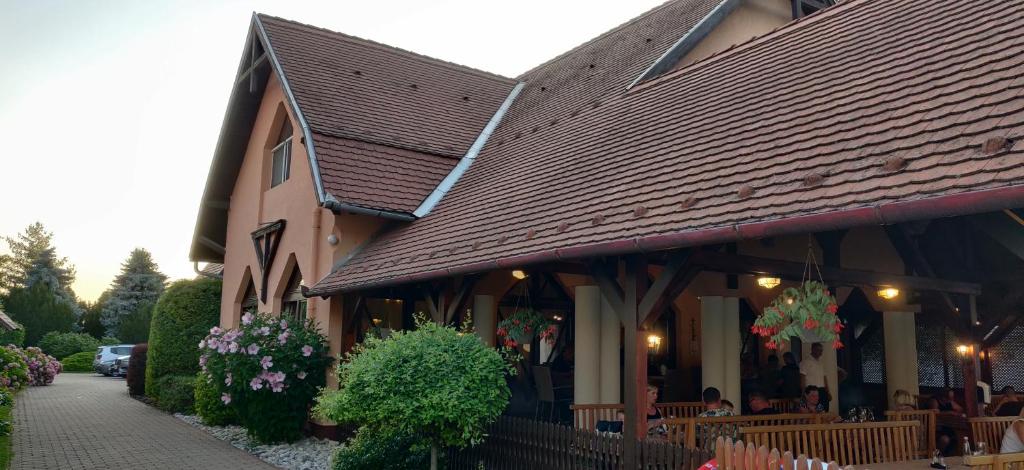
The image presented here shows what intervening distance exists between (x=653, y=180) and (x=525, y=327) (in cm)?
331

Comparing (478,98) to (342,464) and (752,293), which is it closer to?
(752,293)

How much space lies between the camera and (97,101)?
59.2 feet

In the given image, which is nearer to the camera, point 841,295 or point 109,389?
point 841,295

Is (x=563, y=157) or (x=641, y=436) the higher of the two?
(x=563, y=157)

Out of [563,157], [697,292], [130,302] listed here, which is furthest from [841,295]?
[130,302]

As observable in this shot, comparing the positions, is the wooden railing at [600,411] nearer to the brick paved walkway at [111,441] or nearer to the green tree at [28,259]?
the brick paved walkway at [111,441]

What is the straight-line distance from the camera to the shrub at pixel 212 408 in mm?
14016

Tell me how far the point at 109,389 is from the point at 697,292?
20719 millimetres

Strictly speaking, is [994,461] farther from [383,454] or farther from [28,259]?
[28,259]

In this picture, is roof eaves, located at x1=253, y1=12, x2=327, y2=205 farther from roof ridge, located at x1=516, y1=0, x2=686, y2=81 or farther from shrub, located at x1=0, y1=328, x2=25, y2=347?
shrub, located at x1=0, y1=328, x2=25, y2=347

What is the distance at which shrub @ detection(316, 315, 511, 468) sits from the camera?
731 centimetres

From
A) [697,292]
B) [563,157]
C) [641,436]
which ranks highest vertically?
[563,157]

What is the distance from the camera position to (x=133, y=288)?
5525cm

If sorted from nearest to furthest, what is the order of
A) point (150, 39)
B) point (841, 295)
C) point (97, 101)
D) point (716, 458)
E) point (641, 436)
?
point (716, 458) < point (641, 436) < point (841, 295) < point (150, 39) < point (97, 101)
